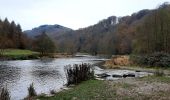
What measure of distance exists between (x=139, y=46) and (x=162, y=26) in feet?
42.5

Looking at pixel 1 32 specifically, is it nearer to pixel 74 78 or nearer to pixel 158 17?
pixel 158 17

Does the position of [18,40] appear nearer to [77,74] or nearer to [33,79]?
[33,79]

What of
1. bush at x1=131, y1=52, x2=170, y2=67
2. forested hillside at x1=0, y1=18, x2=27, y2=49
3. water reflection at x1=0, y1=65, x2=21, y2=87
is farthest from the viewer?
forested hillside at x1=0, y1=18, x2=27, y2=49

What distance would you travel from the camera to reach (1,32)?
157m

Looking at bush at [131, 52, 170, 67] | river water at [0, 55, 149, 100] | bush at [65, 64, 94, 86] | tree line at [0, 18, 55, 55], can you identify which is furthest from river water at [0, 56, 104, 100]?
tree line at [0, 18, 55, 55]

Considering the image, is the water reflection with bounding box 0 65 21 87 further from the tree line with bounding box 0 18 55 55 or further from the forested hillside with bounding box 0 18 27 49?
the forested hillside with bounding box 0 18 27 49

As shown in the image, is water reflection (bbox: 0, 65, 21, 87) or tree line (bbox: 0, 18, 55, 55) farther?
tree line (bbox: 0, 18, 55, 55)

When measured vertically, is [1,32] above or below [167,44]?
above

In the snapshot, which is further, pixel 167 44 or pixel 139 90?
pixel 167 44

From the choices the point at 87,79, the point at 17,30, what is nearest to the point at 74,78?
the point at 87,79

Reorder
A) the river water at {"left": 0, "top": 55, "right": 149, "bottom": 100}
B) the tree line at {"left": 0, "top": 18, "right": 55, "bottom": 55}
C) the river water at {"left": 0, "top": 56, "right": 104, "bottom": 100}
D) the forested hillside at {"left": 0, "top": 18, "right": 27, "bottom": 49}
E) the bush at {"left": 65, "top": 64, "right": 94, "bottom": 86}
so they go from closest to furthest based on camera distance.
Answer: the river water at {"left": 0, "top": 56, "right": 104, "bottom": 100} < the river water at {"left": 0, "top": 55, "right": 149, "bottom": 100} < the bush at {"left": 65, "top": 64, "right": 94, "bottom": 86} < the tree line at {"left": 0, "top": 18, "right": 55, "bottom": 55} < the forested hillside at {"left": 0, "top": 18, "right": 27, "bottom": 49}

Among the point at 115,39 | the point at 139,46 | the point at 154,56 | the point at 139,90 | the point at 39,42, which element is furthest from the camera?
the point at 115,39

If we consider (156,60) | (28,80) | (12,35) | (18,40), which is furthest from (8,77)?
(12,35)

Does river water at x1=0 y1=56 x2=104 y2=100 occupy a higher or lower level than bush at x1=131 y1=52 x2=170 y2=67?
lower
